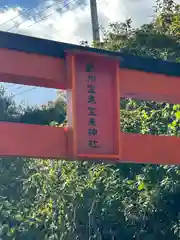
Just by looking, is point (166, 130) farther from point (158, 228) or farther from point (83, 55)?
point (83, 55)

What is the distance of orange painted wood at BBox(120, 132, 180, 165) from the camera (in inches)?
234

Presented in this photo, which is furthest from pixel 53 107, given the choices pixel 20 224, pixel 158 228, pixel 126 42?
pixel 158 228

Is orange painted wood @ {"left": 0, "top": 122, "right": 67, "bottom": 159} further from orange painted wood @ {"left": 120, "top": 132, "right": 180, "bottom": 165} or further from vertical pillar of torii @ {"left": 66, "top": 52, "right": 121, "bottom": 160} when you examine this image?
Result: orange painted wood @ {"left": 120, "top": 132, "right": 180, "bottom": 165}

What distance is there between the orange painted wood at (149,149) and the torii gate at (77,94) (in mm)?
10

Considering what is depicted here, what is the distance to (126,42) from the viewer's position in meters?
13.3

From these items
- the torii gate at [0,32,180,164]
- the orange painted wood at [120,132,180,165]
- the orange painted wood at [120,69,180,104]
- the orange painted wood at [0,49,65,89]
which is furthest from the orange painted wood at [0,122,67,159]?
the orange painted wood at [120,69,180,104]

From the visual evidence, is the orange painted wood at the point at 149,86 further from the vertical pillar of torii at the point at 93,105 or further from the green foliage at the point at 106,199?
the green foliage at the point at 106,199

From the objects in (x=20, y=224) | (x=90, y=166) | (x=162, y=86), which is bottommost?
(x=20, y=224)

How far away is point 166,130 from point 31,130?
3.81m

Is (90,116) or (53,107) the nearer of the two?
(90,116)

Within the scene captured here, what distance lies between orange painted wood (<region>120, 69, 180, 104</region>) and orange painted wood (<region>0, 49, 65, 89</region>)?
74 cm

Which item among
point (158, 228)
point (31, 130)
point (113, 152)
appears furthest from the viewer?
point (158, 228)

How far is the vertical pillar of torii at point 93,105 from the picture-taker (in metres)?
5.50

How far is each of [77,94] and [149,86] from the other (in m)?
1.03
